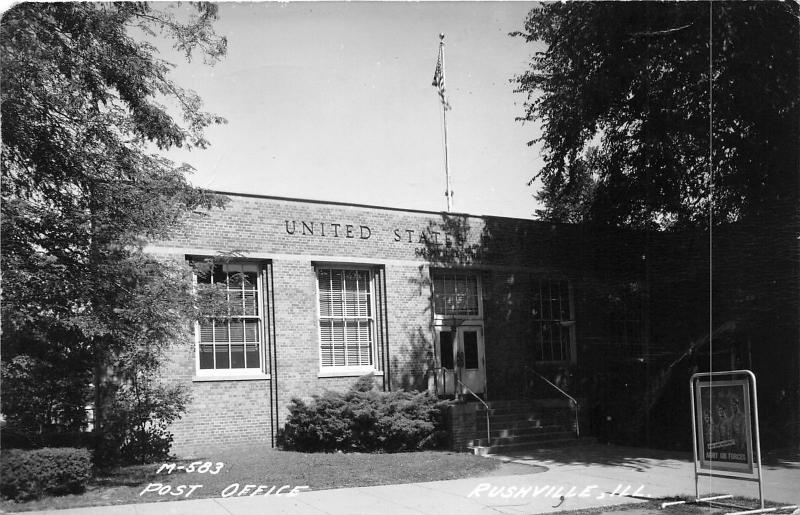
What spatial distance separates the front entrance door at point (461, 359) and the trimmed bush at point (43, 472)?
10863 mm

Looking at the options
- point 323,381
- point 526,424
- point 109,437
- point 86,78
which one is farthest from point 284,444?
point 86,78

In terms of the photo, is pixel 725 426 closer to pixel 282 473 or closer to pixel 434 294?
pixel 282 473

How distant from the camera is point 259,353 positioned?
57.1ft

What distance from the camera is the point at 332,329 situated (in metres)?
18.5

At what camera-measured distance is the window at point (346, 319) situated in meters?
18.4

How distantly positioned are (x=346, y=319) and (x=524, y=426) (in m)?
5.23

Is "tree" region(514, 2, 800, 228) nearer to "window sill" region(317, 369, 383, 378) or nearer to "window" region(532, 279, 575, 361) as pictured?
"window" region(532, 279, 575, 361)

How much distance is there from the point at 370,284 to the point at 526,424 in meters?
5.35

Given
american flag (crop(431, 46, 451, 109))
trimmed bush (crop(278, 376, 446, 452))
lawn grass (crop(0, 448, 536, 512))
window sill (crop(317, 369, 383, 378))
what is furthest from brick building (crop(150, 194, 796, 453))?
american flag (crop(431, 46, 451, 109))

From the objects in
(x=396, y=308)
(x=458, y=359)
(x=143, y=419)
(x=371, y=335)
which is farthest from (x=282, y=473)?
(x=458, y=359)

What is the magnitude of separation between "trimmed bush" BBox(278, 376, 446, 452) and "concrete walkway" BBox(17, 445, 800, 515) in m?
2.99

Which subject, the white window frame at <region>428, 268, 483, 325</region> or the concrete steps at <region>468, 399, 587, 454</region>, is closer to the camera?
the concrete steps at <region>468, 399, 587, 454</region>

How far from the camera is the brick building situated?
55.3 feet

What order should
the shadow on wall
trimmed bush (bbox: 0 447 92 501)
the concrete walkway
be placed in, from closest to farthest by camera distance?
1. trimmed bush (bbox: 0 447 92 501)
2. the concrete walkway
3. the shadow on wall
